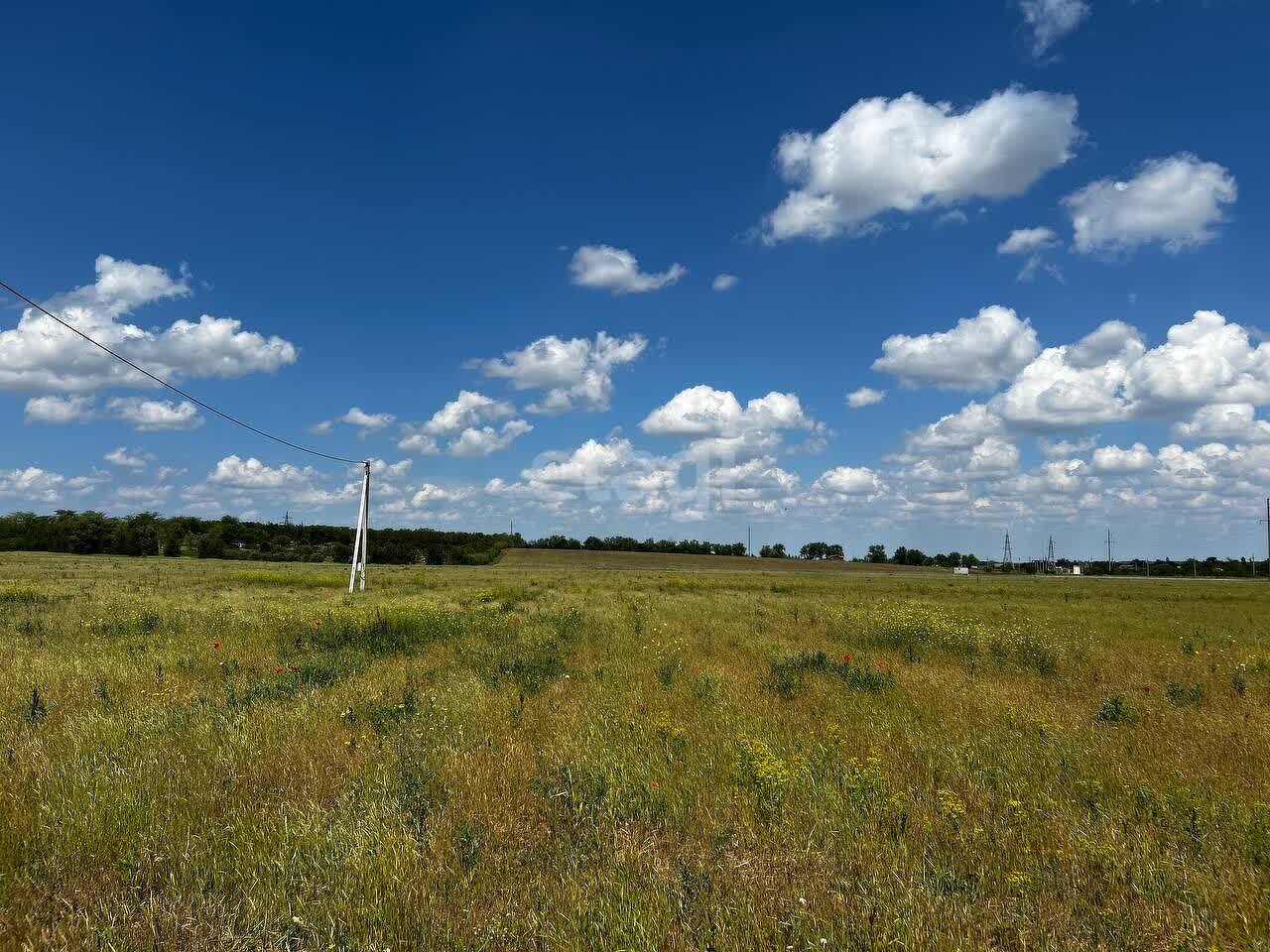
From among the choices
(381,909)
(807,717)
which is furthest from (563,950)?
(807,717)

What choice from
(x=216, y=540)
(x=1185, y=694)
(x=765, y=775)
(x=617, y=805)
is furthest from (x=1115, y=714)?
(x=216, y=540)

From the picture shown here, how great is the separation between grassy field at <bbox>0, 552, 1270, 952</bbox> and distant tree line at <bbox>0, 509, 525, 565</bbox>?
3878 inches

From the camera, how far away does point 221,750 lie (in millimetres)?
6852

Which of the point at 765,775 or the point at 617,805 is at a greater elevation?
the point at 765,775

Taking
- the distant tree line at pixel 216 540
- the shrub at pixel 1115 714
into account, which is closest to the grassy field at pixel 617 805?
the shrub at pixel 1115 714

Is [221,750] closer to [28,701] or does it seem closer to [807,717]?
[28,701]

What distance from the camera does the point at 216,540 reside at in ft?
366

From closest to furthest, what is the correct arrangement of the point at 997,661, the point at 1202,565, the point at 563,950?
the point at 563,950
the point at 997,661
the point at 1202,565

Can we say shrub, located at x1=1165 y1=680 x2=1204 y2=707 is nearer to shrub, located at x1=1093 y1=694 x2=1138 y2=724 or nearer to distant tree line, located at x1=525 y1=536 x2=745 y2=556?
shrub, located at x1=1093 y1=694 x2=1138 y2=724

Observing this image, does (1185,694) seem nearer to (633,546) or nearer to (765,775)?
(765,775)

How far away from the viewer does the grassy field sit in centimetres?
419

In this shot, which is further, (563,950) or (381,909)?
(381,909)

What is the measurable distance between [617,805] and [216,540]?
12685 centimetres

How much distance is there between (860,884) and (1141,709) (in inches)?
315
